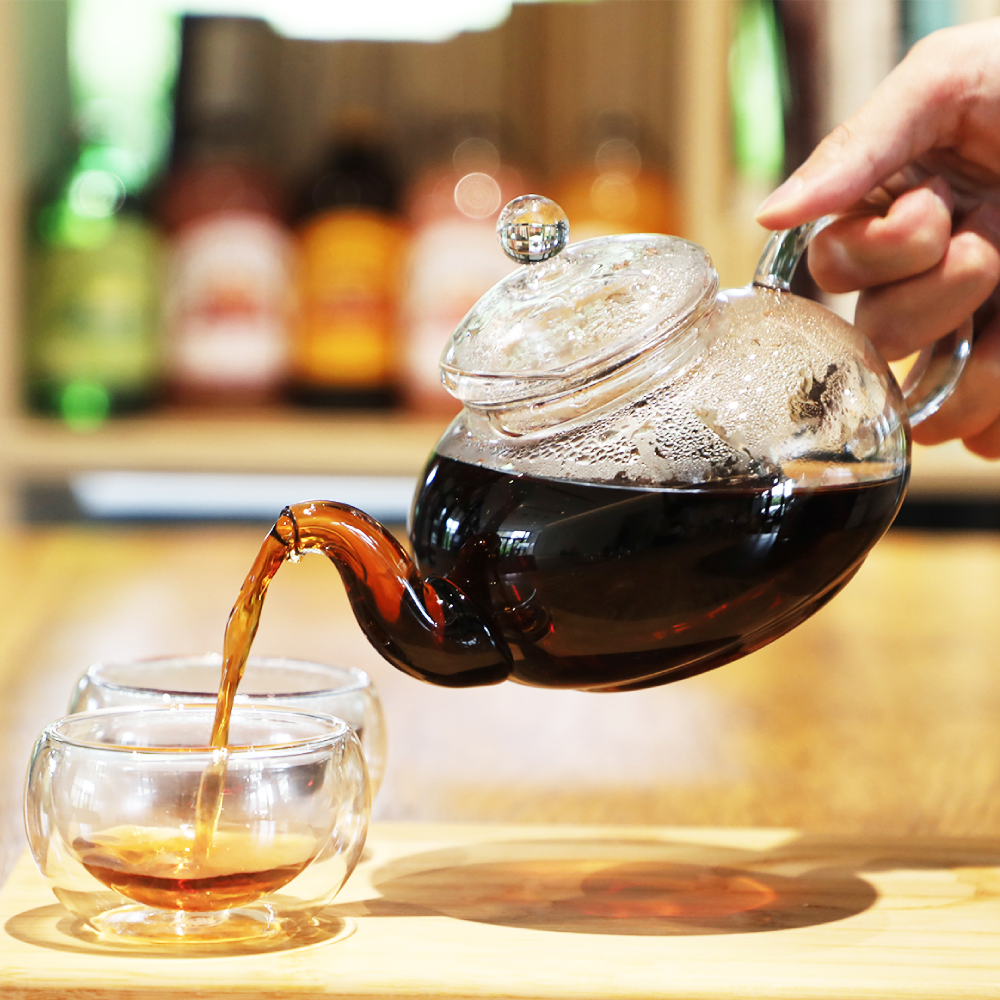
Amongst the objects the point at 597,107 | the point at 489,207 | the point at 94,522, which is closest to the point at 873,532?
the point at 489,207

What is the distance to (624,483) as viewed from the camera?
0.47 metres

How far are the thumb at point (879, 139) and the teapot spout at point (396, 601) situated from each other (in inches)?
7.3

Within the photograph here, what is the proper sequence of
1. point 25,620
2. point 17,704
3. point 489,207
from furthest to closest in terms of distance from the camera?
point 489,207
point 25,620
point 17,704

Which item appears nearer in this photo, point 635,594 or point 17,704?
point 635,594

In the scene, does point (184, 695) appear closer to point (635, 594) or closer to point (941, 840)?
point (635, 594)

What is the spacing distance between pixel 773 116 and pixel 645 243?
45.5 inches

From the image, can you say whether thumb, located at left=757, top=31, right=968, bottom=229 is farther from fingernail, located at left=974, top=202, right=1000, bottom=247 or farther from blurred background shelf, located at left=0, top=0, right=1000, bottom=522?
blurred background shelf, located at left=0, top=0, right=1000, bottom=522

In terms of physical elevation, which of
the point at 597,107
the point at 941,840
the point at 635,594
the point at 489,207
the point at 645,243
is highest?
the point at 597,107

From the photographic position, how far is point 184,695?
1.71ft

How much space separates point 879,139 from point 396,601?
0.83 feet

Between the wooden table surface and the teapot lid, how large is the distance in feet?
0.83

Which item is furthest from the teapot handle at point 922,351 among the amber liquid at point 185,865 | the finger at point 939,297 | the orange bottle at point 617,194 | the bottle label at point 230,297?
the bottle label at point 230,297

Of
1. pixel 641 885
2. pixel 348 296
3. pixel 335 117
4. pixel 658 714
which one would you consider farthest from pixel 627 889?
pixel 335 117

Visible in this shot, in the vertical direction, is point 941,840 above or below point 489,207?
below
